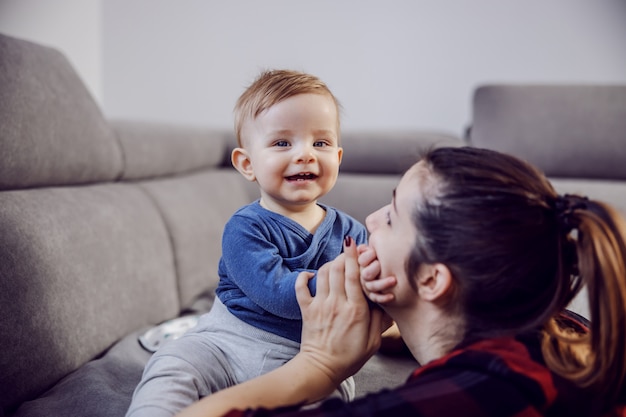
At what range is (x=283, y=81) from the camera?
3.45 feet

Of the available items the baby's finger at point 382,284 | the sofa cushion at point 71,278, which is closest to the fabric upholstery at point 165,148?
the sofa cushion at point 71,278

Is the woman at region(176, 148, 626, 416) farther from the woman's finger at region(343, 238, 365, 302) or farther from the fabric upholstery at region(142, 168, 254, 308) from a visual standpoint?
the fabric upholstery at region(142, 168, 254, 308)

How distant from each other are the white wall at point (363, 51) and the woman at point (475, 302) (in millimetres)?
2192

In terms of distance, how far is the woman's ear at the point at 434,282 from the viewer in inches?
30.6

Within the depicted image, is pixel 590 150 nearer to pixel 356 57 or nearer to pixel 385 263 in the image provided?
pixel 356 57

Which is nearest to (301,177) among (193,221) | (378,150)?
(193,221)

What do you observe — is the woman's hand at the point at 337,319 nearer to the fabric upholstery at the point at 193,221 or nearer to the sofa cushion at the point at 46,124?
the sofa cushion at the point at 46,124

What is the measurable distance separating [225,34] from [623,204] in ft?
7.20

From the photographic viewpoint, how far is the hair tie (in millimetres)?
727

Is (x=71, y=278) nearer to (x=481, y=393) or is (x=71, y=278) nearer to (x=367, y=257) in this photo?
(x=367, y=257)

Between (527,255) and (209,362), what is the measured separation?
1.85 feet

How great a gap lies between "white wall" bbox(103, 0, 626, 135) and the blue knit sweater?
6.55 ft

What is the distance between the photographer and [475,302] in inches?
30.6

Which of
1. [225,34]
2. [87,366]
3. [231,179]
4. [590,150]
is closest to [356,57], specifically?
[225,34]
